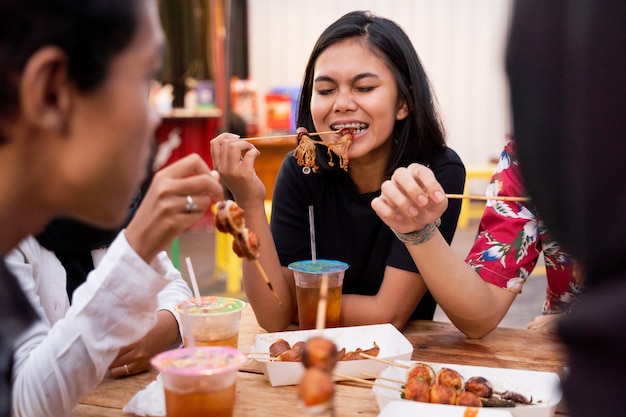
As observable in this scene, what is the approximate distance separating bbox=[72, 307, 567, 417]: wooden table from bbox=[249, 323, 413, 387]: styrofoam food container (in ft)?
0.11

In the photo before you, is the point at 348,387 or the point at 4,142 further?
the point at 348,387

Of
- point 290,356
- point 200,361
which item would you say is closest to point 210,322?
point 290,356

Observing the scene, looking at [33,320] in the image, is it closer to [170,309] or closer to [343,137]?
[170,309]

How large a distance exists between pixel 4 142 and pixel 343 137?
1589mm

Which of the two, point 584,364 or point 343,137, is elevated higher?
point 343,137

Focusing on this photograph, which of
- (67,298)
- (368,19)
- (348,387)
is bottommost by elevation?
(348,387)

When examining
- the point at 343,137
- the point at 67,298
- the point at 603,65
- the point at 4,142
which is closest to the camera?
the point at 603,65

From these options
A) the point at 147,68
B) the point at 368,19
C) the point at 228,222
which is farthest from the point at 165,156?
the point at 147,68

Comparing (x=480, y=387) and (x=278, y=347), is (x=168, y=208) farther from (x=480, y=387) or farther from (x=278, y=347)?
(x=480, y=387)

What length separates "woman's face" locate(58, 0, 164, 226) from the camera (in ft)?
3.12

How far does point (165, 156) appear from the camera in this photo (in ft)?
28.1

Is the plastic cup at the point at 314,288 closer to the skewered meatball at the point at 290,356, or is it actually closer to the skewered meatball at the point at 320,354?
the skewered meatball at the point at 290,356

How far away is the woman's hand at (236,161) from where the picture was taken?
211 cm

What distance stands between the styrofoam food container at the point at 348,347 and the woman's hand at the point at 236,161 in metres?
0.53
